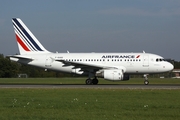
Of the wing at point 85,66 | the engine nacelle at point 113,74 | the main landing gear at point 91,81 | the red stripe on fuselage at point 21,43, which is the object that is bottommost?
the main landing gear at point 91,81

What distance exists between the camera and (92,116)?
15305 mm

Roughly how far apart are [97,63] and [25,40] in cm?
945

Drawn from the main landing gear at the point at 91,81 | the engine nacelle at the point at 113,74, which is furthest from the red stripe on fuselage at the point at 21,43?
the engine nacelle at the point at 113,74

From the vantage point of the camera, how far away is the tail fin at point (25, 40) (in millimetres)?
48100

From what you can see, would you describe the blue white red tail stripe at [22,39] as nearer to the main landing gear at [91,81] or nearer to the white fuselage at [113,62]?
the white fuselage at [113,62]

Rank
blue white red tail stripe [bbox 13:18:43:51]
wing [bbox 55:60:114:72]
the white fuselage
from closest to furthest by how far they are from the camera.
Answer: wing [bbox 55:60:114:72] < the white fuselage < blue white red tail stripe [bbox 13:18:43:51]

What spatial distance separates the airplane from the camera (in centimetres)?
4393

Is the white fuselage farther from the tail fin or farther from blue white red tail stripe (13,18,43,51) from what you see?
blue white red tail stripe (13,18,43,51)

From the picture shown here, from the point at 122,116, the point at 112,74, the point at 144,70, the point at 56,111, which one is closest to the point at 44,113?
the point at 56,111

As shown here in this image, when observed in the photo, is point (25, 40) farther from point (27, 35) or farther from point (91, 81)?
point (91, 81)

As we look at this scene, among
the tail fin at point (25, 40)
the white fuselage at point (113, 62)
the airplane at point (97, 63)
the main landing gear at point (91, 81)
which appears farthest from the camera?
the tail fin at point (25, 40)

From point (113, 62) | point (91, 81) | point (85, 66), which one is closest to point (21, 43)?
point (85, 66)

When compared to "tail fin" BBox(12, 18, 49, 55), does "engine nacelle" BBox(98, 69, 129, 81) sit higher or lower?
lower

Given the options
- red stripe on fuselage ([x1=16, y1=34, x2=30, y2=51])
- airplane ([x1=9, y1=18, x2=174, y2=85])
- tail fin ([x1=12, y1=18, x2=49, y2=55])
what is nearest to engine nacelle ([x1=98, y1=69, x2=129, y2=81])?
airplane ([x1=9, y1=18, x2=174, y2=85])
